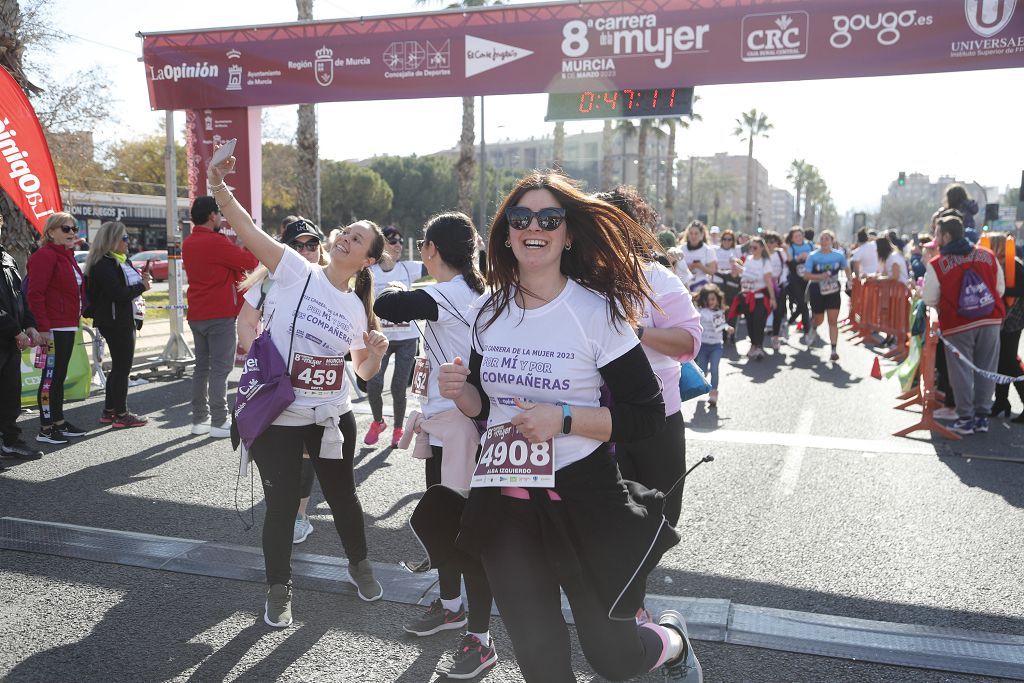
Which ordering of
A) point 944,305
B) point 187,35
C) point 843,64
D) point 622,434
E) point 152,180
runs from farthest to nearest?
1. point 152,180
2. point 187,35
3. point 843,64
4. point 944,305
5. point 622,434

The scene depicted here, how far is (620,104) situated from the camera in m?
10.9

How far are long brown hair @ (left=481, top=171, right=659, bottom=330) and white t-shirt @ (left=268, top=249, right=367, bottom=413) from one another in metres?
1.39

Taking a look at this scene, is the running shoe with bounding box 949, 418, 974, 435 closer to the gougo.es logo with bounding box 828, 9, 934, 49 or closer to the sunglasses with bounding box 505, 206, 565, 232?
the gougo.es logo with bounding box 828, 9, 934, 49

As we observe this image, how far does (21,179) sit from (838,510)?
783cm

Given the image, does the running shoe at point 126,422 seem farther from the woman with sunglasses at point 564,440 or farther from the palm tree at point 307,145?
the palm tree at point 307,145

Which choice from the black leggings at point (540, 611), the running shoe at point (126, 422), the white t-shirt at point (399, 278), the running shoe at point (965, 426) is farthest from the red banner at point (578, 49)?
the black leggings at point (540, 611)

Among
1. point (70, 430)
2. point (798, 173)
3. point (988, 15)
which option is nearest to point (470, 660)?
point (70, 430)

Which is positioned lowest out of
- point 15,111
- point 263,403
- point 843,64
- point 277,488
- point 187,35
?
point 277,488

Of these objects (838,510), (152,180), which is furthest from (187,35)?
(152,180)

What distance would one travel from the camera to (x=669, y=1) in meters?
10.4

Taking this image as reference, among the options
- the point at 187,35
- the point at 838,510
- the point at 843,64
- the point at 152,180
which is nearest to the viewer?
the point at 838,510

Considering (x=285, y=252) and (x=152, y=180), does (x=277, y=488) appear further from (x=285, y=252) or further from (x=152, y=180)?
(x=152, y=180)

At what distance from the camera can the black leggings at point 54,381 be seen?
7254 mm

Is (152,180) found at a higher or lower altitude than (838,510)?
higher
